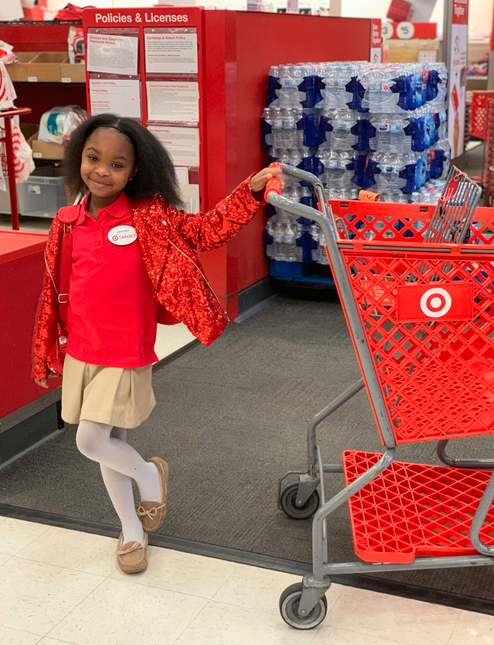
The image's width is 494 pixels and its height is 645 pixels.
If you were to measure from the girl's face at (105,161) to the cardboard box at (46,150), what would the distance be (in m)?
5.51

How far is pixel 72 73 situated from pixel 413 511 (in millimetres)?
6075

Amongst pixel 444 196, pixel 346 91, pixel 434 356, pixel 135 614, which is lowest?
pixel 135 614

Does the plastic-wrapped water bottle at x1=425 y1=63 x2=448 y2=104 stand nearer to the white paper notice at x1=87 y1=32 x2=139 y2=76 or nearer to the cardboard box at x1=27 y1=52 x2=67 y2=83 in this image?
the white paper notice at x1=87 y1=32 x2=139 y2=76

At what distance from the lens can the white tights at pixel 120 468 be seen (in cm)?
239

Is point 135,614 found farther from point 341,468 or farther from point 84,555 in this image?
point 341,468

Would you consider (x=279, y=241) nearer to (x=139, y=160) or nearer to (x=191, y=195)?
(x=191, y=195)

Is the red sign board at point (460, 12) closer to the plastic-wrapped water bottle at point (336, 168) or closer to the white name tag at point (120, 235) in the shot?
the plastic-wrapped water bottle at point (336, 168)

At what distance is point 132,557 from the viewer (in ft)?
8.14

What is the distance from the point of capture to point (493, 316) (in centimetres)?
214

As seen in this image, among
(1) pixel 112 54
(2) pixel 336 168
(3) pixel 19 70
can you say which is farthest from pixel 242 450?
(3) pixel 19 70

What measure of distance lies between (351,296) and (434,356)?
274 millimetres

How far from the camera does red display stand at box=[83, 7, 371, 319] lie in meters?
4.74

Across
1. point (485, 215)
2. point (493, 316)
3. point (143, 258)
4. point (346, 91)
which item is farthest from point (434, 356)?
point (346, 91)

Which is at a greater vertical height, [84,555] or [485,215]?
[485,215]
